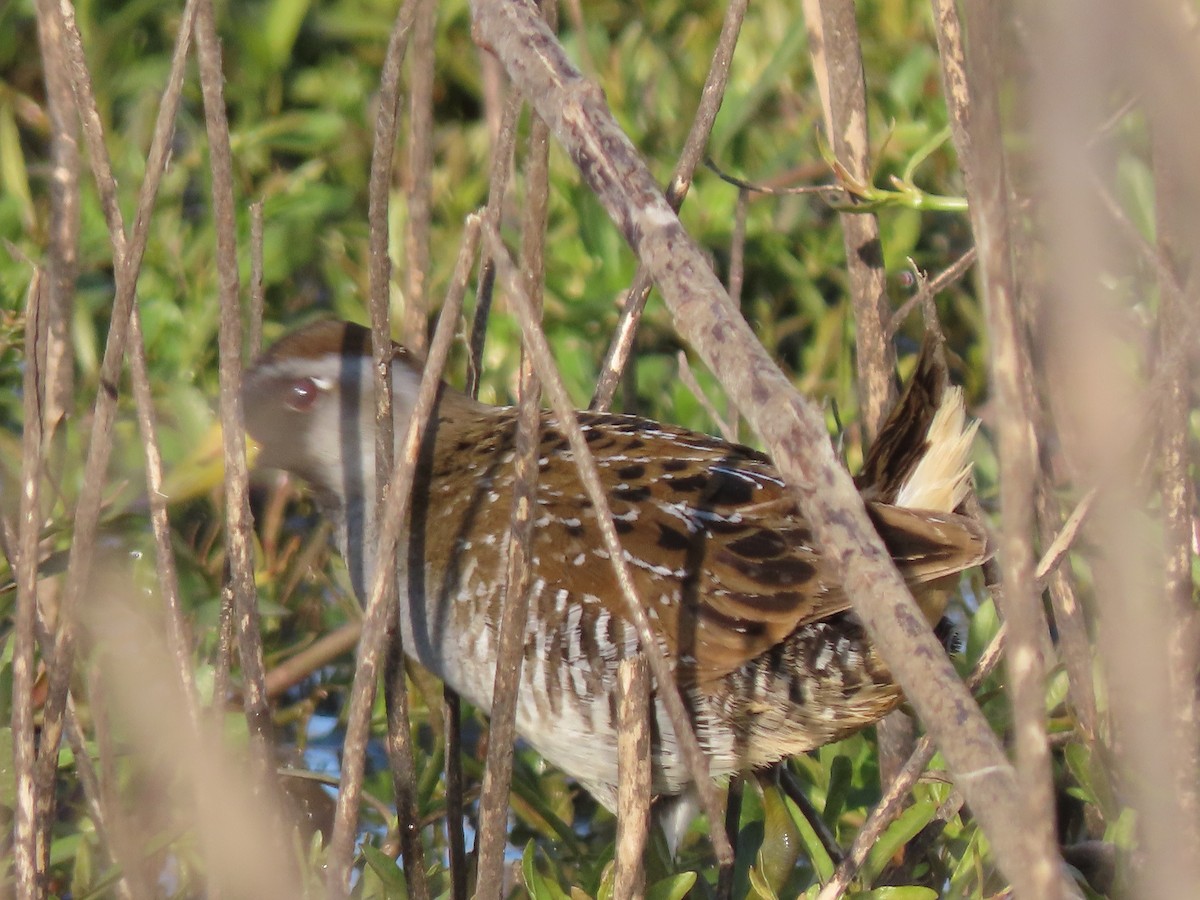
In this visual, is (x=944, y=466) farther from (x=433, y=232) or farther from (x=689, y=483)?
(x=433, y=232)

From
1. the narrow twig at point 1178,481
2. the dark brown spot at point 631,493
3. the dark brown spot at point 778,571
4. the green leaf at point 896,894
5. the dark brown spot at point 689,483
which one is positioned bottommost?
the green leaf at point 896,894

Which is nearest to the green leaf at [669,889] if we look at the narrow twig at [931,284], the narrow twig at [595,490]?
the narrow twig at [595,490]

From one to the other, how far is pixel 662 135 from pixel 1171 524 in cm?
225

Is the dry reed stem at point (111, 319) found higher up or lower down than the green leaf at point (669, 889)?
higher up

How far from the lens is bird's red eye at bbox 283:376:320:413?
95.2 inches

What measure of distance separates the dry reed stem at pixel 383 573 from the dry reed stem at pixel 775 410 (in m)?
0.23

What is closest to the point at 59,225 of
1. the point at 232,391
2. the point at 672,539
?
the point at 232,391

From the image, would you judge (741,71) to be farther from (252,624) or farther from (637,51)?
(252,624)

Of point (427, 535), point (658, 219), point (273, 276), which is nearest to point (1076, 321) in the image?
point (658, 219)

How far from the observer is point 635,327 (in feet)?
6.21

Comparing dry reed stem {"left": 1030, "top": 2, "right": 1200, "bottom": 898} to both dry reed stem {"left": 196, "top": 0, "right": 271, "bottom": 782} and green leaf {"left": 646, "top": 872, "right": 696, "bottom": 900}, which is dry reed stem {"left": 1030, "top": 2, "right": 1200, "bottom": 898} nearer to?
green leaf {"left": 646, "top": 872, "right": 696, "bottom": 900}

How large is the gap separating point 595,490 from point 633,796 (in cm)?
42

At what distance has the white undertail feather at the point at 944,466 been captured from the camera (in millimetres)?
1909

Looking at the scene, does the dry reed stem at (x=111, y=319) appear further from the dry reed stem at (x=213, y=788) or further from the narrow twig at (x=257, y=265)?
the dry reed stem at (x=213, y=788)
